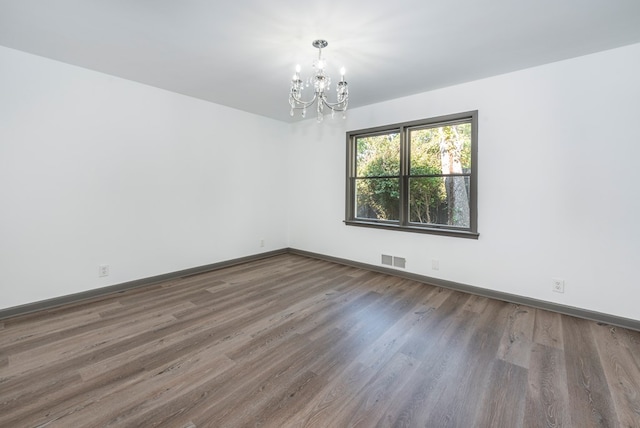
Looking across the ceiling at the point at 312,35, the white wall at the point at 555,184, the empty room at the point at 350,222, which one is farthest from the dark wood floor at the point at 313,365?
the ceiling at the point at 312,35

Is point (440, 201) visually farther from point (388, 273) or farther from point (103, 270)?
point (103, 270)

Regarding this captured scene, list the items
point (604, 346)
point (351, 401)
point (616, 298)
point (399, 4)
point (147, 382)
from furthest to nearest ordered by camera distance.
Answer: point (616, 298) → point (604, 346) → point (399, 4) → point (147, 382) → point (351, 401)

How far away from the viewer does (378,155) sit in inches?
169

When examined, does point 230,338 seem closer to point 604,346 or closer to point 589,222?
point 604,346

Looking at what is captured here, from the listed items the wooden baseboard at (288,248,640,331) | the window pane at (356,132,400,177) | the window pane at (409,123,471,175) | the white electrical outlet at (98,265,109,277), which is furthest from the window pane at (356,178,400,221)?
the white electrical outlet at (98,265,109,277)

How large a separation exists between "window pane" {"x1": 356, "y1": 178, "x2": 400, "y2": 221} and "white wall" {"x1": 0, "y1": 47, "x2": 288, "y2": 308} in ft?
6.36

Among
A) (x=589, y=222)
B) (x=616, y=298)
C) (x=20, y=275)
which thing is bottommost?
(x=616, y=298)

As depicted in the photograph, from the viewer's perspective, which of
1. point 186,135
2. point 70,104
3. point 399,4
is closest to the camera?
point 399,4

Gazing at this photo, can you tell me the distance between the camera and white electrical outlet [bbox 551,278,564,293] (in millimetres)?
2836

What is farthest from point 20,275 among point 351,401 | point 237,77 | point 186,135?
point 351,401

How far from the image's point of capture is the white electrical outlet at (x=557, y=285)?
9.30ft

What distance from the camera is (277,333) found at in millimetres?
2430

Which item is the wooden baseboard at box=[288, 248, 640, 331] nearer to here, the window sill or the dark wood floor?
the dark wood floor

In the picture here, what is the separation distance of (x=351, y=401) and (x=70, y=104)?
388 cm
